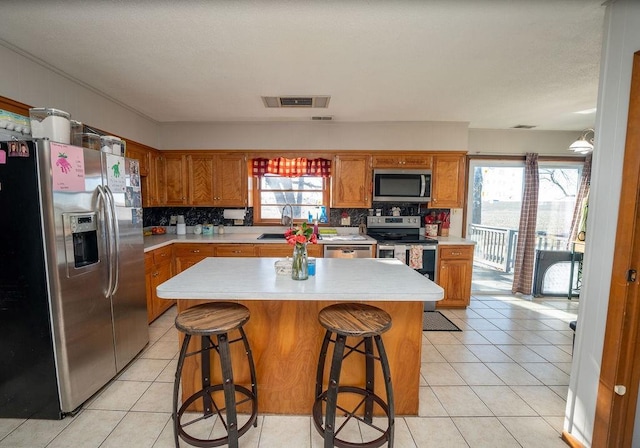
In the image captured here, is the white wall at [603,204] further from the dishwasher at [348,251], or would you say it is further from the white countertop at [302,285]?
the dishwasher at [348,251]

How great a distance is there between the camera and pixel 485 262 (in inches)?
192

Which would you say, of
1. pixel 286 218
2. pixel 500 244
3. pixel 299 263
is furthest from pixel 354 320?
pixel 500 244

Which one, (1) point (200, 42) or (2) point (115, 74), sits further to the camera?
(2) point (115, 74)

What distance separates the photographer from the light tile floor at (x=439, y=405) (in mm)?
1721

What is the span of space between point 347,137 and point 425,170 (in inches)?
47.4

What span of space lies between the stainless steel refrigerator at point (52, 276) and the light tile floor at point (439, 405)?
0.19 meters

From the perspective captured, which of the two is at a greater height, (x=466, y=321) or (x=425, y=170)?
(x=425, y=170)

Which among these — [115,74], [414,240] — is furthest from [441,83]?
[115,74]

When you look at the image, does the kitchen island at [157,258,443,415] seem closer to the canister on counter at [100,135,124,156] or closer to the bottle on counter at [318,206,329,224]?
the canister on counter at [100,135,124,156]

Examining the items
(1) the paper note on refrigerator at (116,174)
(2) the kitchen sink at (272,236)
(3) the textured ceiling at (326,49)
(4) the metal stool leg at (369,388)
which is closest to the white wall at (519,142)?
(3) the textured ceiling at (326,49)

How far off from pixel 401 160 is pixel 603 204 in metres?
2.72

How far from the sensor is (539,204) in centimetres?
444

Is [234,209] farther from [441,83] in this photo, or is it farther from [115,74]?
[441,83]

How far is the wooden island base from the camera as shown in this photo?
186 centimetres
